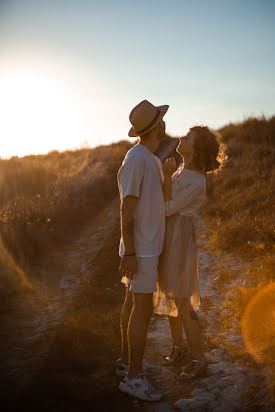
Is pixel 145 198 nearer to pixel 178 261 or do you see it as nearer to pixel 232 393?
pixel 178 261

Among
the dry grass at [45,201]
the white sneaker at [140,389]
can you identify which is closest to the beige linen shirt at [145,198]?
the white sneaker at [140,389]

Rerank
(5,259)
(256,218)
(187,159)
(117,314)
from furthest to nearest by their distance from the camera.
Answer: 1. (256,218)
2. (5,259)
3. (117,314)
4. (187,159)

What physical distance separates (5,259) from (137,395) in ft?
14.6

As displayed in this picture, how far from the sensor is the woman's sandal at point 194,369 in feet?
11.8

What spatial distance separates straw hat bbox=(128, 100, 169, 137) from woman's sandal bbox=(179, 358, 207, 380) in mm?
2256

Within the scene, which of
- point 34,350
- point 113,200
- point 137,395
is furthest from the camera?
point 113,200

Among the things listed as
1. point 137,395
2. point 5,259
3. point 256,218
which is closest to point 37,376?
point 137,395

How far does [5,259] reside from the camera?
6.95 m

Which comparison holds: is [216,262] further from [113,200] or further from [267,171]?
[113,200]

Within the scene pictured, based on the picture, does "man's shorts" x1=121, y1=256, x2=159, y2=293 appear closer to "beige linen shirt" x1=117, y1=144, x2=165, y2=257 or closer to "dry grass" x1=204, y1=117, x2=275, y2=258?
"beige linen shirt" x1=117, y1=144, x2=165, y2=257

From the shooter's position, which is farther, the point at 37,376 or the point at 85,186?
the point at 85,186

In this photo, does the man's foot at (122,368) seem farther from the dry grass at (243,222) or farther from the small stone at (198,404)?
the dry grass at (243,222)

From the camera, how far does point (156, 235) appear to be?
3.34 meters

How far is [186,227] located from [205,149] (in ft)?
2.54
